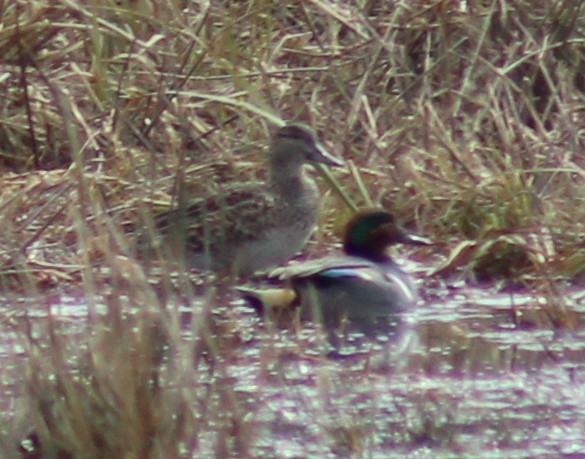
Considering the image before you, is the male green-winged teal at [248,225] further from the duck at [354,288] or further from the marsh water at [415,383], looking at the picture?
the marsh water at [415,383]

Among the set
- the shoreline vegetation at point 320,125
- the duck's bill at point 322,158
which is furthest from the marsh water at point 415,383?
the duck's bill at point 322,158

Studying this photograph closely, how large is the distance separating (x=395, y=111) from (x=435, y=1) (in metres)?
0.66

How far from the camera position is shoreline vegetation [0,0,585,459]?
266 inches

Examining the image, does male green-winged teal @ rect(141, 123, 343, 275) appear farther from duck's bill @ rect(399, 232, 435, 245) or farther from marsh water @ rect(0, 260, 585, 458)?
marsh water @ rect(0, 260, 585, 458)

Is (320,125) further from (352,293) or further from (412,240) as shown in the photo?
(352,293)

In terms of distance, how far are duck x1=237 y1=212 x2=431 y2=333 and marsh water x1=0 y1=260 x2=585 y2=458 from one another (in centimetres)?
8

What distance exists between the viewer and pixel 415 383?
17.7 ft

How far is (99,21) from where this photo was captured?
853 centimetres

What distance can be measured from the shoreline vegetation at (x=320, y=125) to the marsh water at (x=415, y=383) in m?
0.05

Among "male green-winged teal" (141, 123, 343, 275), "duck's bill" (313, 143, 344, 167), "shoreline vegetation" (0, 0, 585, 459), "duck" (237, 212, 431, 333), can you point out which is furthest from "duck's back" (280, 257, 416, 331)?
"duck's bill" (313, 143, 344, 167)

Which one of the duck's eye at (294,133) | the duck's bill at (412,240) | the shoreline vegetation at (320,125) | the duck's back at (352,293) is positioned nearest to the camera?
the duck's back at (352,293)

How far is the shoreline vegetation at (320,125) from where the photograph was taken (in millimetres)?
6754

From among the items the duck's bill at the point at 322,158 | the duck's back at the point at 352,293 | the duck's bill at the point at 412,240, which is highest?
the duck's bill at the point at 322,158

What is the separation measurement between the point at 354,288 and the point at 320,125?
186 cm
